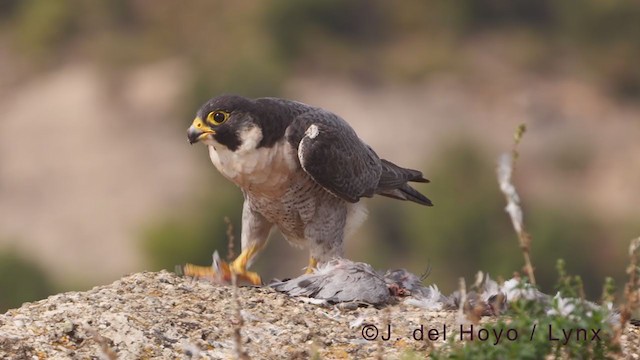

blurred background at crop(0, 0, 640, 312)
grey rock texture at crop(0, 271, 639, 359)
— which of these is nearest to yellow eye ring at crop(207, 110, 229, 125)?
grey rock texture at crop(0, 271, 639, 359)

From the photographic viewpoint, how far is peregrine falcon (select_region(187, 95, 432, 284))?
26.9 feet

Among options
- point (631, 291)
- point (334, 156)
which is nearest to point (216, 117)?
point (334, 156)

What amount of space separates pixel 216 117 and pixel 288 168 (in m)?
0.52

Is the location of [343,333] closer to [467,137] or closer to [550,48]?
[467,137]

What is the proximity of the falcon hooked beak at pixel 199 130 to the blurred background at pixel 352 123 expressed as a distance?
2702 centimetres

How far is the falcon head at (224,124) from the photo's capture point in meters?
8.18

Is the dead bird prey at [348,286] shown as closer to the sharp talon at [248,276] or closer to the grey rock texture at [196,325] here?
the grey rock texture at [196,325]

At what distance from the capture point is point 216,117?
8211 millimetres

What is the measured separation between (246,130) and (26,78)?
5045 centimetres

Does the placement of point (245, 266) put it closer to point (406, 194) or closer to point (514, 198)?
point (406, 194)

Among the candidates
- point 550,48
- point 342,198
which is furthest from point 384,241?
point 342,198

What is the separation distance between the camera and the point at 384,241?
1923 inches

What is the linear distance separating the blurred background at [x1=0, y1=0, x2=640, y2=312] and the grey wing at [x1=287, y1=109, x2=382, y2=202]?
26.5 m

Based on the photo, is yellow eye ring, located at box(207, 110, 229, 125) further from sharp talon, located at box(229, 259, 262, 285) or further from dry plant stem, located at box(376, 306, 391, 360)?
dry plant stem, located at box(376, 306, 391, 360)
